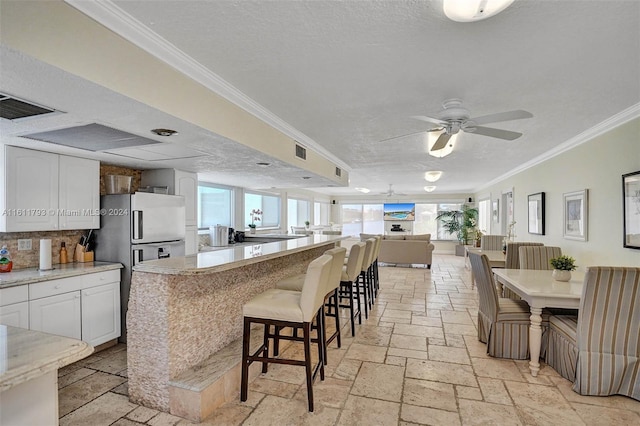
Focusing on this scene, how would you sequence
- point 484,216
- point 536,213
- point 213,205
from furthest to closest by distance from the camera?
point 484,216, point 213,205, point 536,213

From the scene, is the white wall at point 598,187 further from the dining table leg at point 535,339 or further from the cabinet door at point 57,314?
the cabinet door at point 57,314

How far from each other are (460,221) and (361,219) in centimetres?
391

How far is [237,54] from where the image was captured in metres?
2.06

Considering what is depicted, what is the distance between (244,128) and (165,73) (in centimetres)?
94

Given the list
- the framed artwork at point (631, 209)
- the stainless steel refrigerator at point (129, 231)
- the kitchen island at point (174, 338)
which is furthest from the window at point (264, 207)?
the framed artwork at point (631, 209)

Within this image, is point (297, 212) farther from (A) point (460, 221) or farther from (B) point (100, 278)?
(B) point (100, 278)

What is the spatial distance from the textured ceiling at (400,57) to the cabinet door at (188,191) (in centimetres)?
132

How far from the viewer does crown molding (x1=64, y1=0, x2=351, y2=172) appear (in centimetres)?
157

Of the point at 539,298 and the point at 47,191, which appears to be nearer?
the point at 539,298

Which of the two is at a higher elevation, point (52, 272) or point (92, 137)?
point (92, 137)

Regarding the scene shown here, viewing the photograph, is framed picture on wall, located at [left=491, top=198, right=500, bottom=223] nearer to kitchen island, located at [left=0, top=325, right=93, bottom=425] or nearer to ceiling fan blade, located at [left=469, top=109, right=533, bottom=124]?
ceiling fan blade, located at [left=469, top=109, right=533, bottom=124]

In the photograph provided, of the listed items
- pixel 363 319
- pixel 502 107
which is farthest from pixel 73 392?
pixel 502 107

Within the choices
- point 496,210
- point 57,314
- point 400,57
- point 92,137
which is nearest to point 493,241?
point 496,210

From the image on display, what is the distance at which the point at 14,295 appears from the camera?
2502mm
